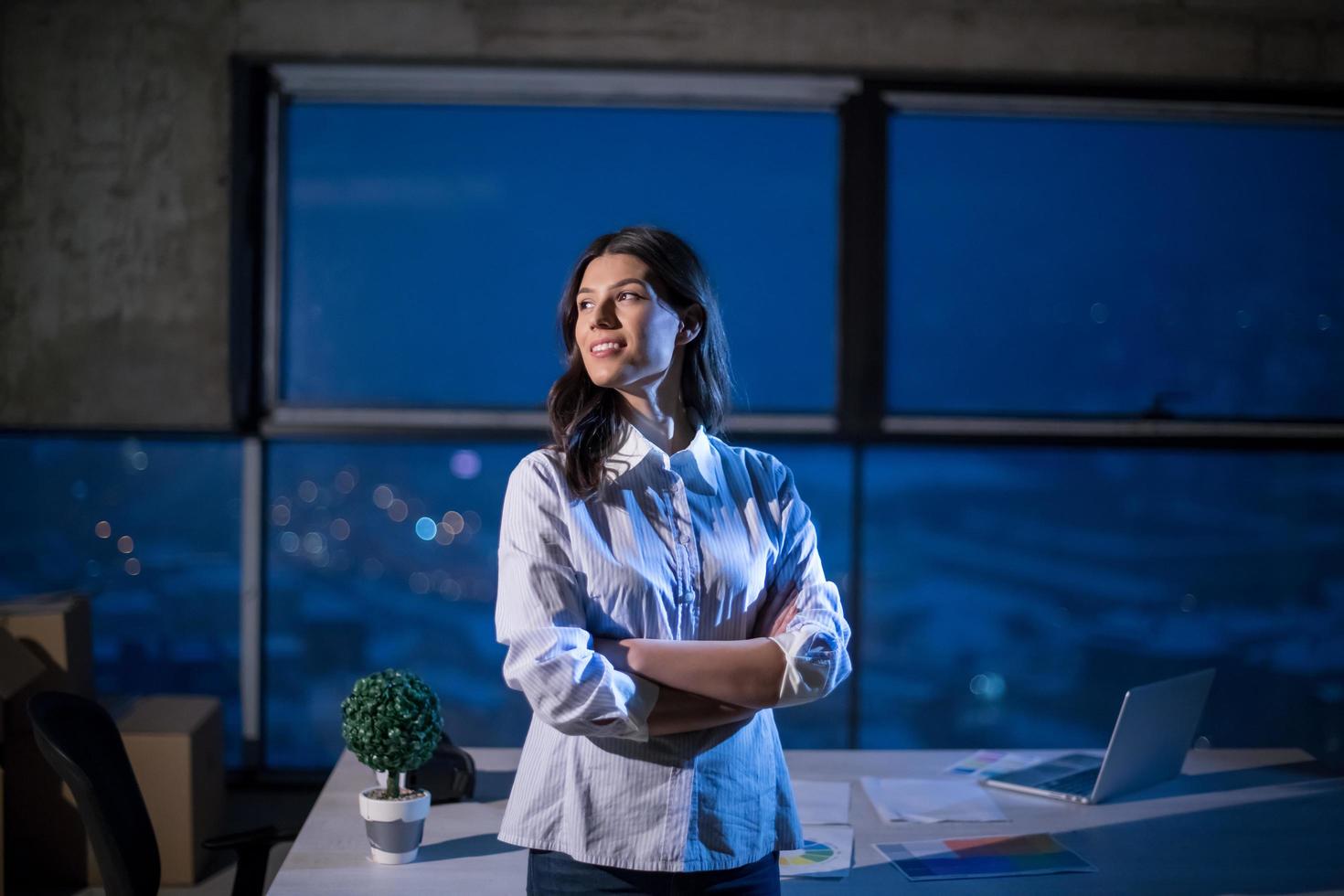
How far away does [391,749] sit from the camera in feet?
5.45

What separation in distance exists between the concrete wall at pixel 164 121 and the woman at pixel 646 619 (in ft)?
6.94

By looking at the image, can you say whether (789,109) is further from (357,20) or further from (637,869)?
(637,869)

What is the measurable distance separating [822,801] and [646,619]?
0.89 metres

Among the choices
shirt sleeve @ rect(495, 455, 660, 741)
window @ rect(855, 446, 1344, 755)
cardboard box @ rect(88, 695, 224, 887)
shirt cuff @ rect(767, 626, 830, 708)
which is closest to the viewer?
shirt sleeve @ rect(495, 455, 660, 741)

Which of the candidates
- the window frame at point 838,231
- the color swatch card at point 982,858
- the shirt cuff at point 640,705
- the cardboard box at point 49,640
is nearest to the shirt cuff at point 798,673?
the shirt cuff at point 640,705

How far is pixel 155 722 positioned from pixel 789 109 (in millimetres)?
2511

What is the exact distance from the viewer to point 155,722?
9.26 ft

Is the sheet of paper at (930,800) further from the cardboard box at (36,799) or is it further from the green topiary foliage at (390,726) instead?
the cardboard box at (36,799)

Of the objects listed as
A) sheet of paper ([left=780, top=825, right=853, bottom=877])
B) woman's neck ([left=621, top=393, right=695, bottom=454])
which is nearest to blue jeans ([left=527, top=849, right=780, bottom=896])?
sheet of paper ([left=780, top=825, right=853, bottom=877])

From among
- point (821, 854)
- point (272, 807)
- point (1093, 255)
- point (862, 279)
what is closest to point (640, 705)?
point (821, 854)

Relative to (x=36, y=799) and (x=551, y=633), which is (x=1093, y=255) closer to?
(x=551, y=633)

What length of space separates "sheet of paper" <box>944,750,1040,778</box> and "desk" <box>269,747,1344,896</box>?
0.03 meters

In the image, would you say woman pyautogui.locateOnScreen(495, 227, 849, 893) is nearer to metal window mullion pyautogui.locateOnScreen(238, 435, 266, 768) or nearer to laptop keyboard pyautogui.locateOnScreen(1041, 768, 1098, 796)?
laptop keyboard pyautogui.locateOnScreen(1041, 768, 1098, 796)

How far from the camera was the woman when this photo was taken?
1.23m
